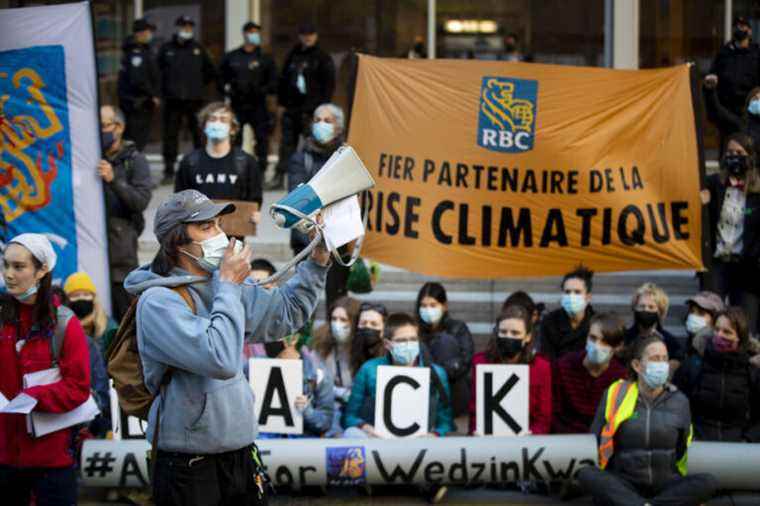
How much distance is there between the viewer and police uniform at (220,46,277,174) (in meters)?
15.1

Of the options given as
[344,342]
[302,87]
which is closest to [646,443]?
[344,342]

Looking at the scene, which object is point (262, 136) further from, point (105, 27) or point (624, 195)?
point (624, 195)

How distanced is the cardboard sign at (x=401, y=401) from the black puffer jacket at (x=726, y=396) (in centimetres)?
182

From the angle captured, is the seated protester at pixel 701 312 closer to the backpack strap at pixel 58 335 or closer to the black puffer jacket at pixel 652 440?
the black puffer jacket at pixel 652 440

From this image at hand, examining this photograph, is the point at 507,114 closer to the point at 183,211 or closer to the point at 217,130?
the point at 217,130

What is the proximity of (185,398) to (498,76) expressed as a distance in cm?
582

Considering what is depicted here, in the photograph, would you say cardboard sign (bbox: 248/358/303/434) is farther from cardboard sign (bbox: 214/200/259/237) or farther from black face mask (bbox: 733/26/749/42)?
black face mask (bbox: 733/26/749/42)

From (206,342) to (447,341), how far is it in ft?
17.0

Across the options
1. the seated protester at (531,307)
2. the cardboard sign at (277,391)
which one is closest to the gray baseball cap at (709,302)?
the seated protester at (531,307)

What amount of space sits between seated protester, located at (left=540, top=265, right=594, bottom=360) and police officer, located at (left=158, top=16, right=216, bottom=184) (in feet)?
20.6

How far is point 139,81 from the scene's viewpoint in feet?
50.2

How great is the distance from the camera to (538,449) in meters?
8.82

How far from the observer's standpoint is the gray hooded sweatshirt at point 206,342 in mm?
4930

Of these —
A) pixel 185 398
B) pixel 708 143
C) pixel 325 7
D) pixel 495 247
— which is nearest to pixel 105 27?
pixel 325 7
